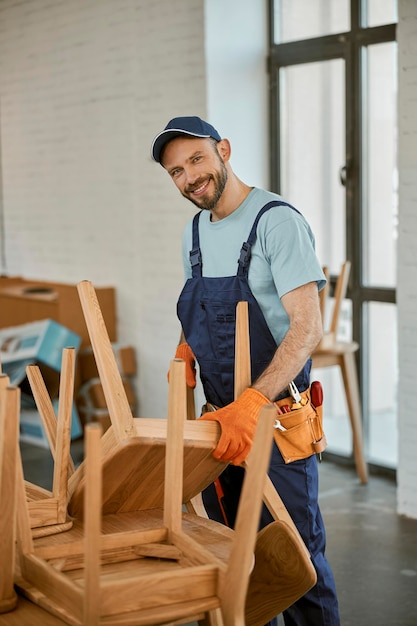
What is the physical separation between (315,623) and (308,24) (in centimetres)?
384

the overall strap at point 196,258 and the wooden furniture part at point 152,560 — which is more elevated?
the overall strap at point 196,258

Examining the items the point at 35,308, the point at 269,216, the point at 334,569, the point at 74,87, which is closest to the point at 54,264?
the point at 35,308

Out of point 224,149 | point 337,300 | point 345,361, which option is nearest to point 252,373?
point 224,149

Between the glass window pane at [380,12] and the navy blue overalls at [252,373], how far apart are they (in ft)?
9.12

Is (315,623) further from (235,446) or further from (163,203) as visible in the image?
(163,203)

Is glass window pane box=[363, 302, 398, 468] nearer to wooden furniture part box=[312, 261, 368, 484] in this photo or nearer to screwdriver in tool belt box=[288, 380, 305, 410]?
wooden furniture part box=[312, 261, 368, 484]

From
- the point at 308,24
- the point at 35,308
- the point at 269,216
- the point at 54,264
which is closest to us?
the point at 269,216

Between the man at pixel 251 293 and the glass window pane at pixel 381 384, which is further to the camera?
the glass window pane at pixel 381 384

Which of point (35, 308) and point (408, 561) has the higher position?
point (35, 308)

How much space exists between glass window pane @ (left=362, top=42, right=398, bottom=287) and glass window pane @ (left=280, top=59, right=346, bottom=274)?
6.8 inches

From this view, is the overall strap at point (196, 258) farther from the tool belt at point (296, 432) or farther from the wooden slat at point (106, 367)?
the wooden slat at point (106, 367)

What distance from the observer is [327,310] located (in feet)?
18.6

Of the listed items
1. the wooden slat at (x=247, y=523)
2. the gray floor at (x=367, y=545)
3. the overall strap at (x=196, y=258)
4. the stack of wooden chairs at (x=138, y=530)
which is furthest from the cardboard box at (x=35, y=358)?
the wooden slat at (x=247, y=523)

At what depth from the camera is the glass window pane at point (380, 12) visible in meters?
5.01
